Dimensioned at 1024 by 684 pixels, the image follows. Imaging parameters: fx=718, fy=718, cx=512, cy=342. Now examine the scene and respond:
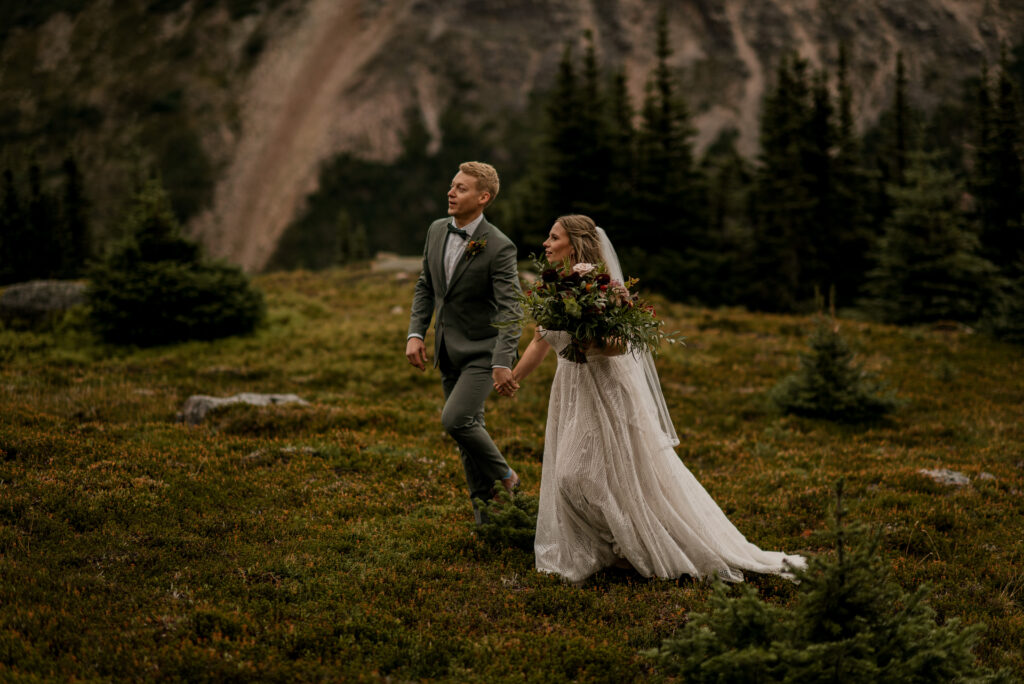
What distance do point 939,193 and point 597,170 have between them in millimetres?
17244

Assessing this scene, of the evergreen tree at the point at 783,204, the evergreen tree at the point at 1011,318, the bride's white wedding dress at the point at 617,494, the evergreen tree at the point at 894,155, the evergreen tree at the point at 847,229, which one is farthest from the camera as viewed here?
the evergreen tree at the point at 894,155

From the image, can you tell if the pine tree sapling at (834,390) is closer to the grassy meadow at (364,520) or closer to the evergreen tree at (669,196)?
the grassy meadow at (364,520)

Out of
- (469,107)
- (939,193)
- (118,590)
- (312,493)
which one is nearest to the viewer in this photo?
(118,590)

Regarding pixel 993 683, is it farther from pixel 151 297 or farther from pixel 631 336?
pixel 151 297

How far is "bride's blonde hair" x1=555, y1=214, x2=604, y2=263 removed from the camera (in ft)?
22.5

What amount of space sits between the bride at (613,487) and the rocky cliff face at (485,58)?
356 feet

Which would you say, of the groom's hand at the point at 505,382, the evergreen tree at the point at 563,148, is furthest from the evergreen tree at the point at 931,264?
the groom's hand at the point at 505,382

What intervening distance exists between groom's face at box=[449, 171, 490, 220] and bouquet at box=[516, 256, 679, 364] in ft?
3.46

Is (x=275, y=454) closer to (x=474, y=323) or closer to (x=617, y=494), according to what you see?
(x=474, y=323)

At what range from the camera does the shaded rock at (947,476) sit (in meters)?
9.43

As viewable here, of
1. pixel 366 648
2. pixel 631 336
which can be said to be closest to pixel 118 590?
pixel 366 648

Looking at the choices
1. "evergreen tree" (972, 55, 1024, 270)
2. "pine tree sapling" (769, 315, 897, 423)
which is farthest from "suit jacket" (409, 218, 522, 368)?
"evergreen tree" (972, 55, 1024, 270)

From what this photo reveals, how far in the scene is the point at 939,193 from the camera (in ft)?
86.5

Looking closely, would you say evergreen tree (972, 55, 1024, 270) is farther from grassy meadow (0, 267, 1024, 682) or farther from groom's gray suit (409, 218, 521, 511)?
groom's gray suit (409, 218, 521, 511)
